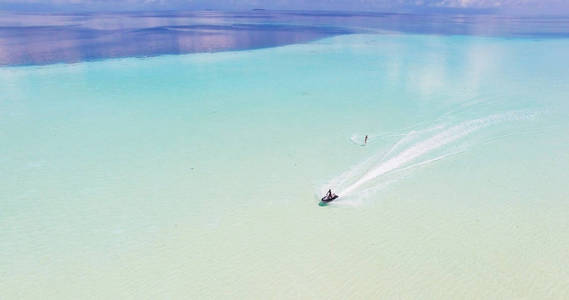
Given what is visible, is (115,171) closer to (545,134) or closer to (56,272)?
(56,272)

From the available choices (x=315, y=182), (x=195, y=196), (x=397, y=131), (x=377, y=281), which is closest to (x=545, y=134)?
(x=397, y=131)

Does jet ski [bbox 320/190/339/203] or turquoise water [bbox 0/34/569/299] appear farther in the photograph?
jet ski [bbox 320/190/339/203]

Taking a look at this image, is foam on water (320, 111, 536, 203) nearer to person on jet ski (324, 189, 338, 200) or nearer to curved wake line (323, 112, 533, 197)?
curved wake line (323, 112, 533, 197)

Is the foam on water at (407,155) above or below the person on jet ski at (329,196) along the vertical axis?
above

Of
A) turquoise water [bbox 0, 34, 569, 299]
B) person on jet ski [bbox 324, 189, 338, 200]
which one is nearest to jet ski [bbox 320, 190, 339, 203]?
person on jet ski [bbox 324, 189, 338, 200]

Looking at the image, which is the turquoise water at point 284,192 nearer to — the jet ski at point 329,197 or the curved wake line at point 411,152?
the curved wake line at point 411,152

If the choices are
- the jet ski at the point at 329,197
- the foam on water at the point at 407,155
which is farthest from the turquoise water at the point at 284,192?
the jet ski at the point at 329,197

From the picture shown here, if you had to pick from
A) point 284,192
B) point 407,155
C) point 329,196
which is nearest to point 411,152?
point 407,155
